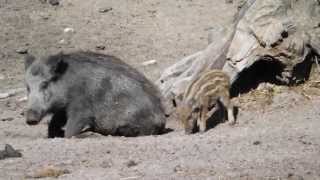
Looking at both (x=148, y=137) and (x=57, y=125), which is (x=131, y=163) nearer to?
(x=148, y=137)

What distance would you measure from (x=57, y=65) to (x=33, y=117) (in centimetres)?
69

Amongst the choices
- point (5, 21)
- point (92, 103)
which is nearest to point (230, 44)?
point (92, 103)

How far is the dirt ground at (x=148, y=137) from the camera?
25.4ft

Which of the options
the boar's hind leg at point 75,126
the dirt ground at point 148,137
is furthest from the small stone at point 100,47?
the boar's hind leg at point 75,126

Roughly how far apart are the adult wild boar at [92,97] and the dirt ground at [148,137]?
27 cm

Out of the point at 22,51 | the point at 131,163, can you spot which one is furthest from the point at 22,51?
the point at 131,163

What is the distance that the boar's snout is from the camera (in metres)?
10.2

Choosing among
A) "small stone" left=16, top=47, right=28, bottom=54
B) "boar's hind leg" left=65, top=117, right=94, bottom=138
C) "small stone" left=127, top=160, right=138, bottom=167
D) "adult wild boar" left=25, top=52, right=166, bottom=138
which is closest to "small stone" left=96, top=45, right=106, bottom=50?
"small stone" left=16, top=47, right=28, bottom=54

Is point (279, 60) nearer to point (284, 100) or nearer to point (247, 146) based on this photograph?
point (284, 100)

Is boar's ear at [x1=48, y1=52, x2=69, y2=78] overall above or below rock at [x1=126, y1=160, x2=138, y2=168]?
above

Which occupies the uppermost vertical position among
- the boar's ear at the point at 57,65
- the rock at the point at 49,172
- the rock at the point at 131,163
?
the boar's ear at the point at 57,65

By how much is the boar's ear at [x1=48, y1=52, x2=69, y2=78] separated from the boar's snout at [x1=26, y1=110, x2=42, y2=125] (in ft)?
1.70

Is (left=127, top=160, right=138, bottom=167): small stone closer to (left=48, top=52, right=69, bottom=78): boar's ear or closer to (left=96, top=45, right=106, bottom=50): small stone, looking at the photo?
(left=48, top=52, right=69, bottom=78): boar's ear

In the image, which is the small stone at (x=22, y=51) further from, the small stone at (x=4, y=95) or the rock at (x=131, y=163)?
the rock at (x=131, y=163)
